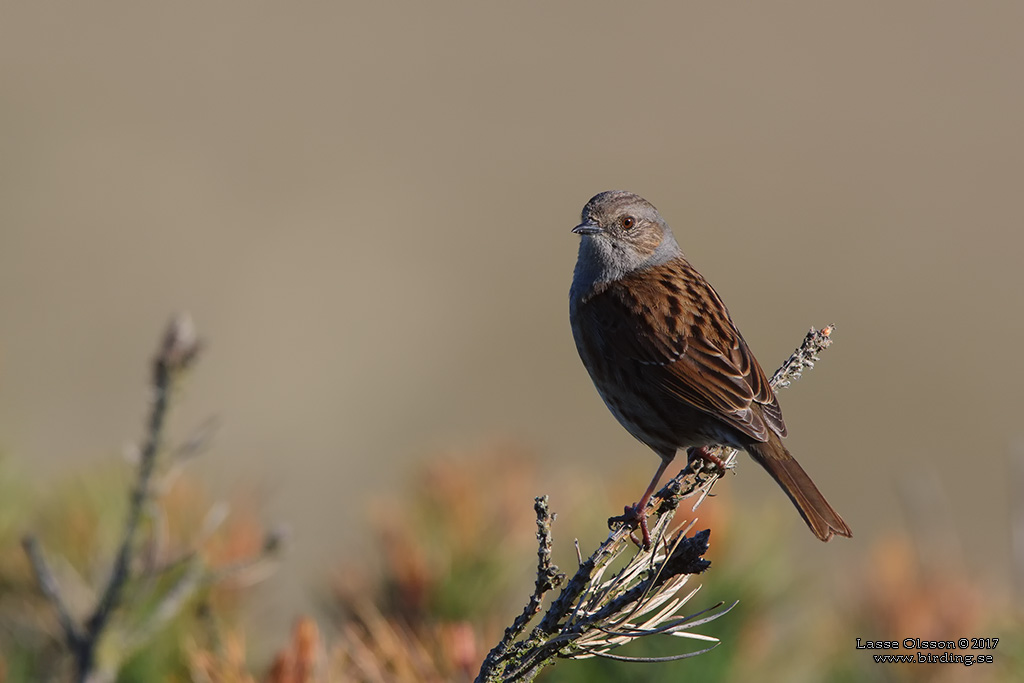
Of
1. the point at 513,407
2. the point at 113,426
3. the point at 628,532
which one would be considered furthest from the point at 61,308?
the point at 628,532

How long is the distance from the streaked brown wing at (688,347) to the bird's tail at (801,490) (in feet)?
0.15

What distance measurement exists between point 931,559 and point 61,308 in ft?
43.4

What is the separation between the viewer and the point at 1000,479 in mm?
14211

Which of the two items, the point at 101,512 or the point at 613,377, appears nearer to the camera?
the point at 101,512

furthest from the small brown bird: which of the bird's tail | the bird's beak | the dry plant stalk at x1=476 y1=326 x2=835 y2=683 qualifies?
the dry plant stalk at x1=476 y1=326 x2=835 y2=683

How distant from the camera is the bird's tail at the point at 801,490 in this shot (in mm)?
2820

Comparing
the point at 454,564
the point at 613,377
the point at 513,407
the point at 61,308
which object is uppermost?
the point at 61,308

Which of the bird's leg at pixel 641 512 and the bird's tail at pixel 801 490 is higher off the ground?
the bird's leg at pixel 641 512

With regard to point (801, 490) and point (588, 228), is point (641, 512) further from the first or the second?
point (588, 228)

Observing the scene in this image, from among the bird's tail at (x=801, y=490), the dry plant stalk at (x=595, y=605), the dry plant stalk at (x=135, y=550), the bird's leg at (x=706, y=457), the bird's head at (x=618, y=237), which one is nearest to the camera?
the dry plant stalk at (x=595, y=605)

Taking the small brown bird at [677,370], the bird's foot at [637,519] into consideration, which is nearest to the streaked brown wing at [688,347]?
the small brown bird at [677,370]

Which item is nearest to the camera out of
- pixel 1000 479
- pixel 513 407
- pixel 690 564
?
pixel 690 564

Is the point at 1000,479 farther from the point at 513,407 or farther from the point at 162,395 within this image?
the point at 162,395

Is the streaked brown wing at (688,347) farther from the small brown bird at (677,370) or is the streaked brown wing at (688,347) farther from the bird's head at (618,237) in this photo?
the bird's head at (618,237)
